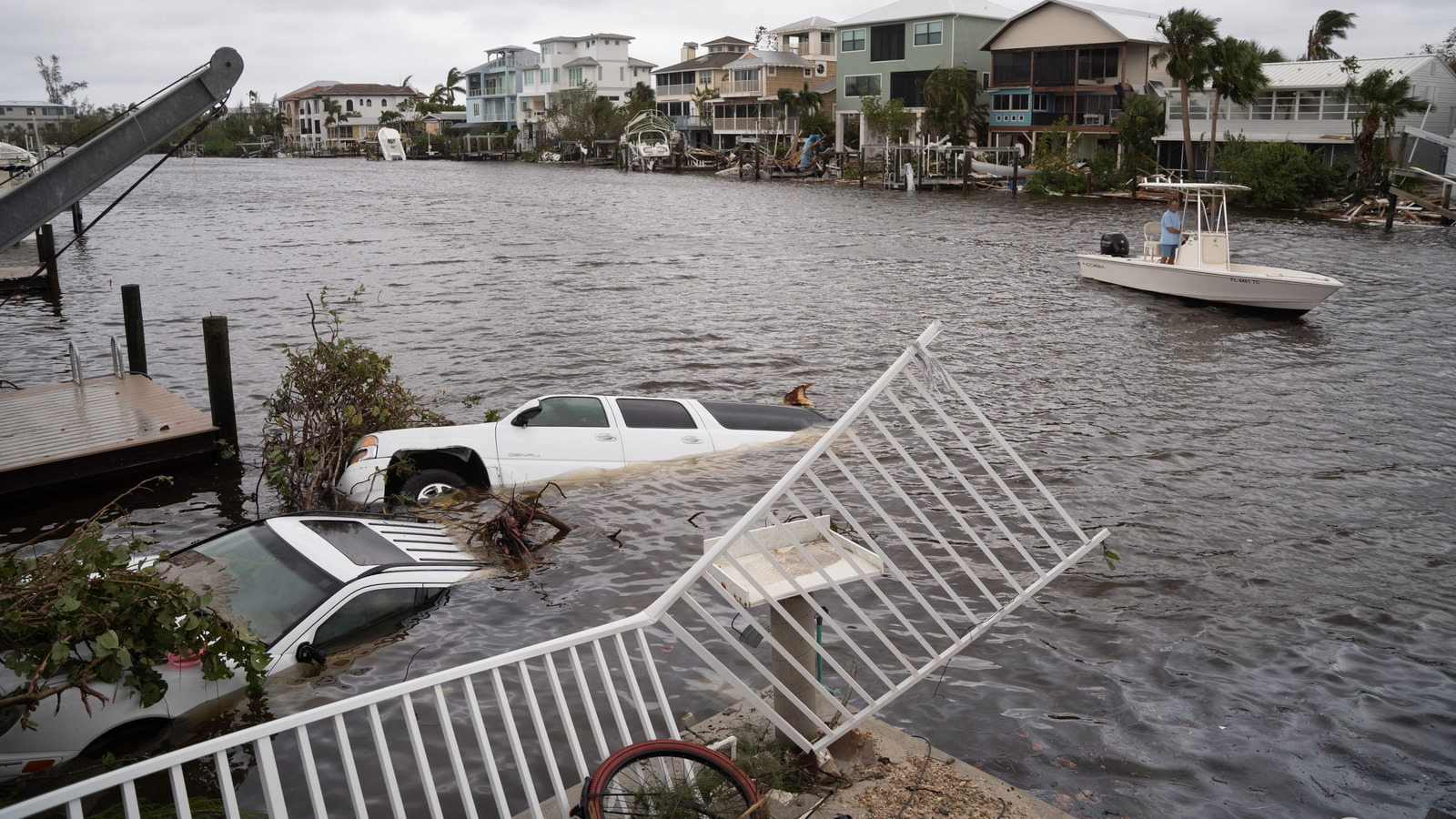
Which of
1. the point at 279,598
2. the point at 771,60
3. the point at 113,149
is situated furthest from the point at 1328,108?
the point at 279,598

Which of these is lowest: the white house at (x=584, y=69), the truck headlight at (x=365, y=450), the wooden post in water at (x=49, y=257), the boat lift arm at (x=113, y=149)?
the truck headlight at (x=365, y=450)

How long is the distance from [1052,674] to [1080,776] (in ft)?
5.75

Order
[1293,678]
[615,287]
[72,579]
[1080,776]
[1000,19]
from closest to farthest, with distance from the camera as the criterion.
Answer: [72,579]
[1080,776]
[1293,678]
[615,287]
[1000,19]

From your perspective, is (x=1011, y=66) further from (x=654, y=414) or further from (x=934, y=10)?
(x=654, y=414)

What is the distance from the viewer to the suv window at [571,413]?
13375 mm

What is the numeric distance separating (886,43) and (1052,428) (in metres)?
65.4

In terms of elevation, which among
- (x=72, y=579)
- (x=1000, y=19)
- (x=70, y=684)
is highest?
(x=1000, y=19)

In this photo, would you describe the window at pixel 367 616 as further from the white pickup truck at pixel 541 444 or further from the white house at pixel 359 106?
the white house at pixel 359 106

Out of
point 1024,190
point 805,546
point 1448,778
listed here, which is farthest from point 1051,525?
point 1024,190

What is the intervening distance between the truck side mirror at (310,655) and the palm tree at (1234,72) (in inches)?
2147

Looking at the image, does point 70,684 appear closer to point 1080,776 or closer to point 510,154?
point 1080,776

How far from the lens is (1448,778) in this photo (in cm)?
770

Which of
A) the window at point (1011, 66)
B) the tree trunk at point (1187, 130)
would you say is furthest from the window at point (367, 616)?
the window at point (1011, 66)

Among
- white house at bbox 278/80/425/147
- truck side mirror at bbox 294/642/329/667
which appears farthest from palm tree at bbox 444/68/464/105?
truck side mirror at bbox 294/642/329/667
